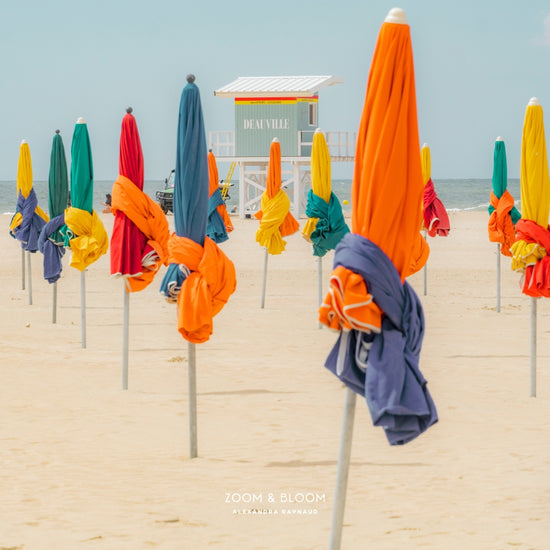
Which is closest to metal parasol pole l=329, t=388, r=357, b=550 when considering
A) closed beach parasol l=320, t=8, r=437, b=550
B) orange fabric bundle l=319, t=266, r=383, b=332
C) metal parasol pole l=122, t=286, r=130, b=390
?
closed beach parasol l=320, t=8, r=437, b=550

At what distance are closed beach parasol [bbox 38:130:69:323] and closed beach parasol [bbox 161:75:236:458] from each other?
6197 mm

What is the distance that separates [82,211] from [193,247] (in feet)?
14.3

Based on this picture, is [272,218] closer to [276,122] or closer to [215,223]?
[215,223]

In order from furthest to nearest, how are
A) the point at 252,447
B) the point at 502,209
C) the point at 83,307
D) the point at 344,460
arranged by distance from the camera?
the point at 502,209 → the point at 83,307 → the point at 252,447 → the point at 344,460

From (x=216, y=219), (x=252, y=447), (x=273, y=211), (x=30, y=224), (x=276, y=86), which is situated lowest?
(x=252, y=447)

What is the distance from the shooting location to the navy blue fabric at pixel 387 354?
4070 mm

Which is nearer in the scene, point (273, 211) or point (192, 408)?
point (192, 408)

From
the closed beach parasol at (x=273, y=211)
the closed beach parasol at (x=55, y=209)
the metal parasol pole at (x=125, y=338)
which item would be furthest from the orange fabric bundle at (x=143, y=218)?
the closed beach parasol at (x=273, y=211)

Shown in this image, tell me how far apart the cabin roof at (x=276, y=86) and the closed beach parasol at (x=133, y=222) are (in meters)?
28.1

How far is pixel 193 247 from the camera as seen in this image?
6.52 meters

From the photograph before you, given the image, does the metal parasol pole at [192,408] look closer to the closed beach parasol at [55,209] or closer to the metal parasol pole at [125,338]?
the metal parasol pole at [125,338]

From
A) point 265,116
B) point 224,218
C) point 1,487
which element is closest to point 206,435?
point 1,487

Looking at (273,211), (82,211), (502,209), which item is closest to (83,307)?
(82,211)

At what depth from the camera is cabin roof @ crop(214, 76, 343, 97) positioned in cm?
3606
